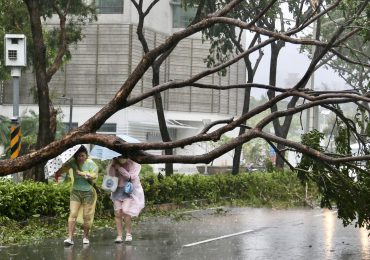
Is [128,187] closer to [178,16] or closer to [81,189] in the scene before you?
[81,189]

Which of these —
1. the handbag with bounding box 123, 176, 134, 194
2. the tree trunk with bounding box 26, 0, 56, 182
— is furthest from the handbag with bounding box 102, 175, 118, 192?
the tree trunk with bounding box 26, 0, 56, 182

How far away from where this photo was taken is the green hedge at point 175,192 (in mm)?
19219

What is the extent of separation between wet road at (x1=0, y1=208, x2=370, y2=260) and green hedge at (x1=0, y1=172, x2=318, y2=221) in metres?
1.55

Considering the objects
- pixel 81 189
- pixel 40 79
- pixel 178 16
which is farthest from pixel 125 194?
pixel 178 16

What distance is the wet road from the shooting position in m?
15.1

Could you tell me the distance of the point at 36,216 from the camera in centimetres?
1945

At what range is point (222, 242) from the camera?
17219 mm

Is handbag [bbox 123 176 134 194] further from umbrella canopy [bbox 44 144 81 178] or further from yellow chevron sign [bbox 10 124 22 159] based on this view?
yellow chevron sign [bbox 10 124 22 159]

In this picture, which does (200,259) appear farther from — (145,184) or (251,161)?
(251,161)

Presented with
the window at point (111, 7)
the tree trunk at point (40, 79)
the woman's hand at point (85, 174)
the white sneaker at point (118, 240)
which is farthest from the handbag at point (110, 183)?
the window at point (111, 7)

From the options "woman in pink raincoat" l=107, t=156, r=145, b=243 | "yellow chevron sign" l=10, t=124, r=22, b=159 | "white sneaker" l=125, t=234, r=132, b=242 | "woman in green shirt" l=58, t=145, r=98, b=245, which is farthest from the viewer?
"yellow chevron sign" l=10, t=124, r=22, b=159

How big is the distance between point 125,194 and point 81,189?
0.98 meters

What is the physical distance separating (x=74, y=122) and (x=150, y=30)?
8.55 m

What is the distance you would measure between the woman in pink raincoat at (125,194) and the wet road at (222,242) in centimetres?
49
